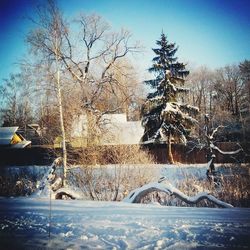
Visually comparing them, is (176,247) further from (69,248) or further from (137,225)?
(69,248)

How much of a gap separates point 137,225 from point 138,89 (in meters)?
14.7

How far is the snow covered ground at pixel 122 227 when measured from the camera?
3729 mm

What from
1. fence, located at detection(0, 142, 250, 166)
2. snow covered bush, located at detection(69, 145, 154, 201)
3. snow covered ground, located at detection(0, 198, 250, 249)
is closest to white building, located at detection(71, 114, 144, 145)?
snow covered bush, located at detection(69, 145, 154, 201)

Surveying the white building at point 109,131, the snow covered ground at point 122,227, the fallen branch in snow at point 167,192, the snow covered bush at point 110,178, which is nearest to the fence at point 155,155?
the white building at point 109,131

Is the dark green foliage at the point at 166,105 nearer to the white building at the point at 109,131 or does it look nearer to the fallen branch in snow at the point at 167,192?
the white building at the point at 109,131

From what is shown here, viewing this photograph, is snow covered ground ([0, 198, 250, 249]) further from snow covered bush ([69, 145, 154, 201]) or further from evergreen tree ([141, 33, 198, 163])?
evergreen tree ([141, 33, 198, 163])

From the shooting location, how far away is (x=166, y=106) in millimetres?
19750

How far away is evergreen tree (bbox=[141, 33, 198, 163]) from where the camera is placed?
777 inches

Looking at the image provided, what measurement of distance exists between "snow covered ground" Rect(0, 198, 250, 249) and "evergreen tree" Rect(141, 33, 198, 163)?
556 inches

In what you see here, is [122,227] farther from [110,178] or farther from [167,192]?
[110,178]

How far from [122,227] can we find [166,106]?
1600cm

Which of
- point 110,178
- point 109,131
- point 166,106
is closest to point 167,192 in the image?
point 110,178

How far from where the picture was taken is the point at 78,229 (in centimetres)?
434

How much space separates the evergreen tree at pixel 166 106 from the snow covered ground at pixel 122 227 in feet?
46.4
